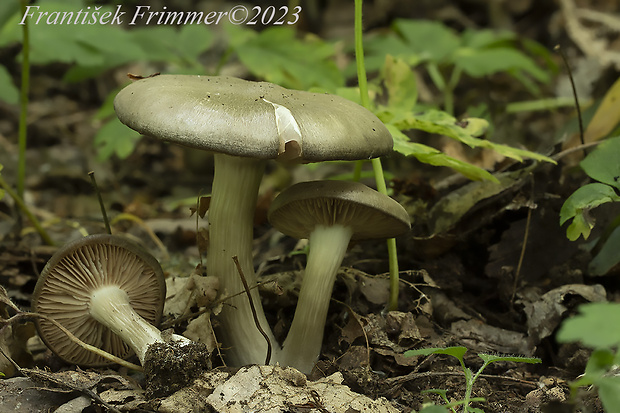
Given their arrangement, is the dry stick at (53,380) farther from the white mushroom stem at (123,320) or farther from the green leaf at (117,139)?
the green leaf at (117,139)

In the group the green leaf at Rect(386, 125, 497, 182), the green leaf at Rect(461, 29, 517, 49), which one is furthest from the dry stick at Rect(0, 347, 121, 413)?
the green leaf at Rect(461, 29, 517, 49)

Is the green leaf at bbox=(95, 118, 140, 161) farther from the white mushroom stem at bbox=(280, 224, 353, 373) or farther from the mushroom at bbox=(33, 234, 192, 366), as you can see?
the white mushroom stem at bbox=(280, 224, 353, 373)

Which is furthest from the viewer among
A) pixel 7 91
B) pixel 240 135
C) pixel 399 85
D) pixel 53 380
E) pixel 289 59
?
pixel 289 59

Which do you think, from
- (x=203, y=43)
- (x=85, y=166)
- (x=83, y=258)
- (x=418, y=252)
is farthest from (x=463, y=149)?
(x=85, y=166)

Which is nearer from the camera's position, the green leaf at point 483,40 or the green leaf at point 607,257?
the green leaf at point 607,257

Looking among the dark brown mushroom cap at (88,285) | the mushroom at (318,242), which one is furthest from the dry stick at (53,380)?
the mushroom at (318,242)

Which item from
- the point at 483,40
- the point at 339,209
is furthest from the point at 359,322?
the point at 483,40

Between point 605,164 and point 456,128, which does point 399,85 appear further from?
point 605,164

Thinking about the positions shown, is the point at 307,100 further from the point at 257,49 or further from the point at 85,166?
the point at 85,166
